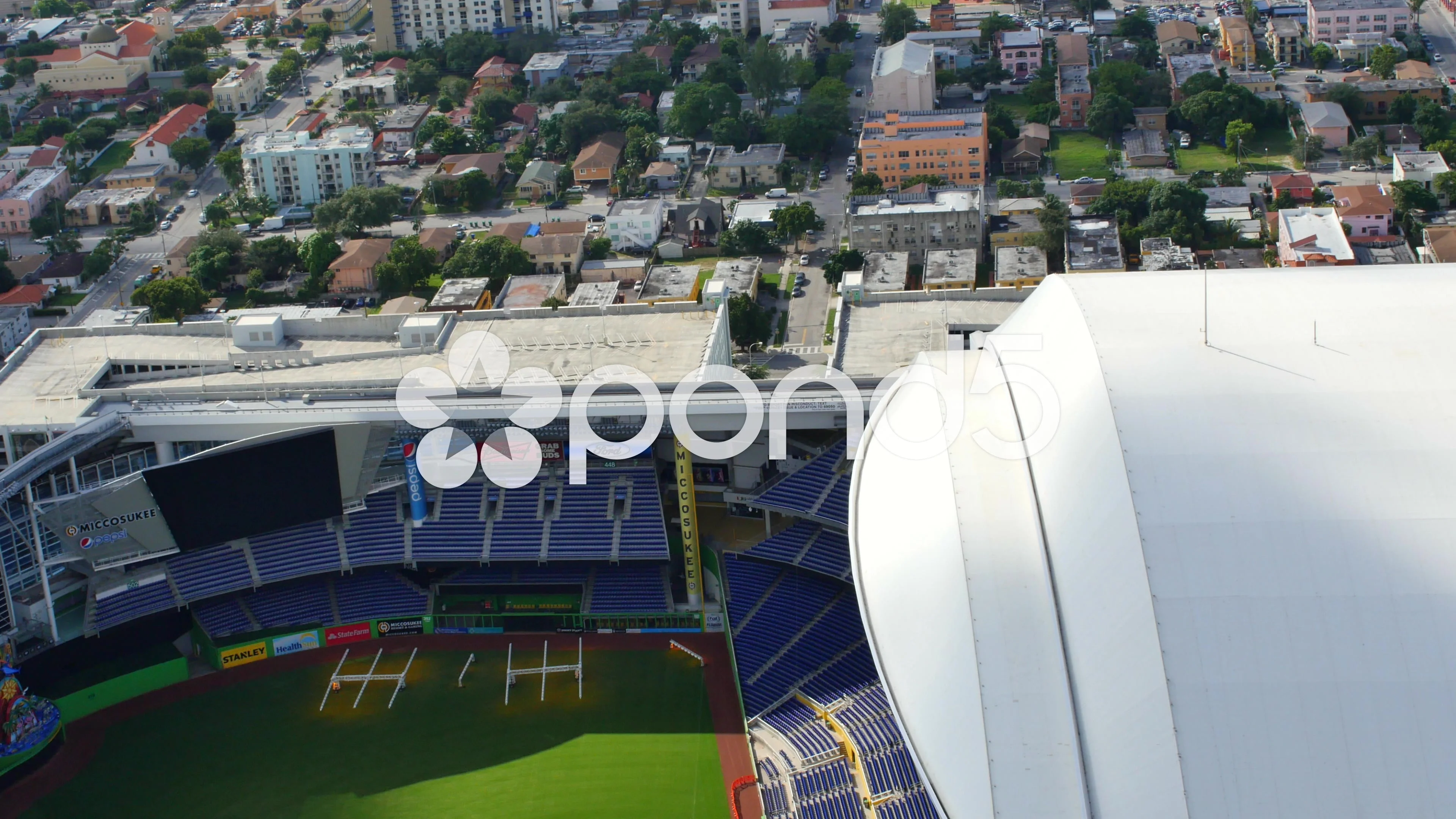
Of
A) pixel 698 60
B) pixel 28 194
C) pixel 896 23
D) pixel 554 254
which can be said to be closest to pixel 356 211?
pixel 554 254

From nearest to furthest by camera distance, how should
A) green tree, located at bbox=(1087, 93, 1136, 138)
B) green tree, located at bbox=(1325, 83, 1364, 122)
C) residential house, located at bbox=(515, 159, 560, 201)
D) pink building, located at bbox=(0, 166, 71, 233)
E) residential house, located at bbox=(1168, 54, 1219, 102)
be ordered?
pink building, located at bbox=(0, 166, 71, 233)
residential house, located at bbox=(515, 159, 560, 201)
green tree, located at bbox=(1325, 83, 1364, 122)
green tree, located at bbox=(1087, 93, 1136, 138)
residential house, located at bbox=(1168, 54, 1219, 102)

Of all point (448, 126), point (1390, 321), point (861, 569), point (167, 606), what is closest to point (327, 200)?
point (448, 126)

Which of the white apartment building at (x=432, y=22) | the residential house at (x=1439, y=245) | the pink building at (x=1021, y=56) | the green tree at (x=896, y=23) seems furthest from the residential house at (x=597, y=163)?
the residential house at (x=1439, y=245)

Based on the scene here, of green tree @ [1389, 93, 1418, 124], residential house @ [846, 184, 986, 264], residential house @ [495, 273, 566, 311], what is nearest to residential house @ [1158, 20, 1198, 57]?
green tree @ [1389, 93, 1418, 124]

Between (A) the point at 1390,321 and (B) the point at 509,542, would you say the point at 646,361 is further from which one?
(A) the point at 1390,321

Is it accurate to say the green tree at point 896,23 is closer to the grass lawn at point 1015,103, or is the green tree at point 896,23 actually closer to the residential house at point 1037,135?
the grass lawn at point 1015,103

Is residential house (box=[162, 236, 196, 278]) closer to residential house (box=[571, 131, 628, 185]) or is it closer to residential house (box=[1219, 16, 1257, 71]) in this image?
residential house (box=[571, 131, 628, 185])
